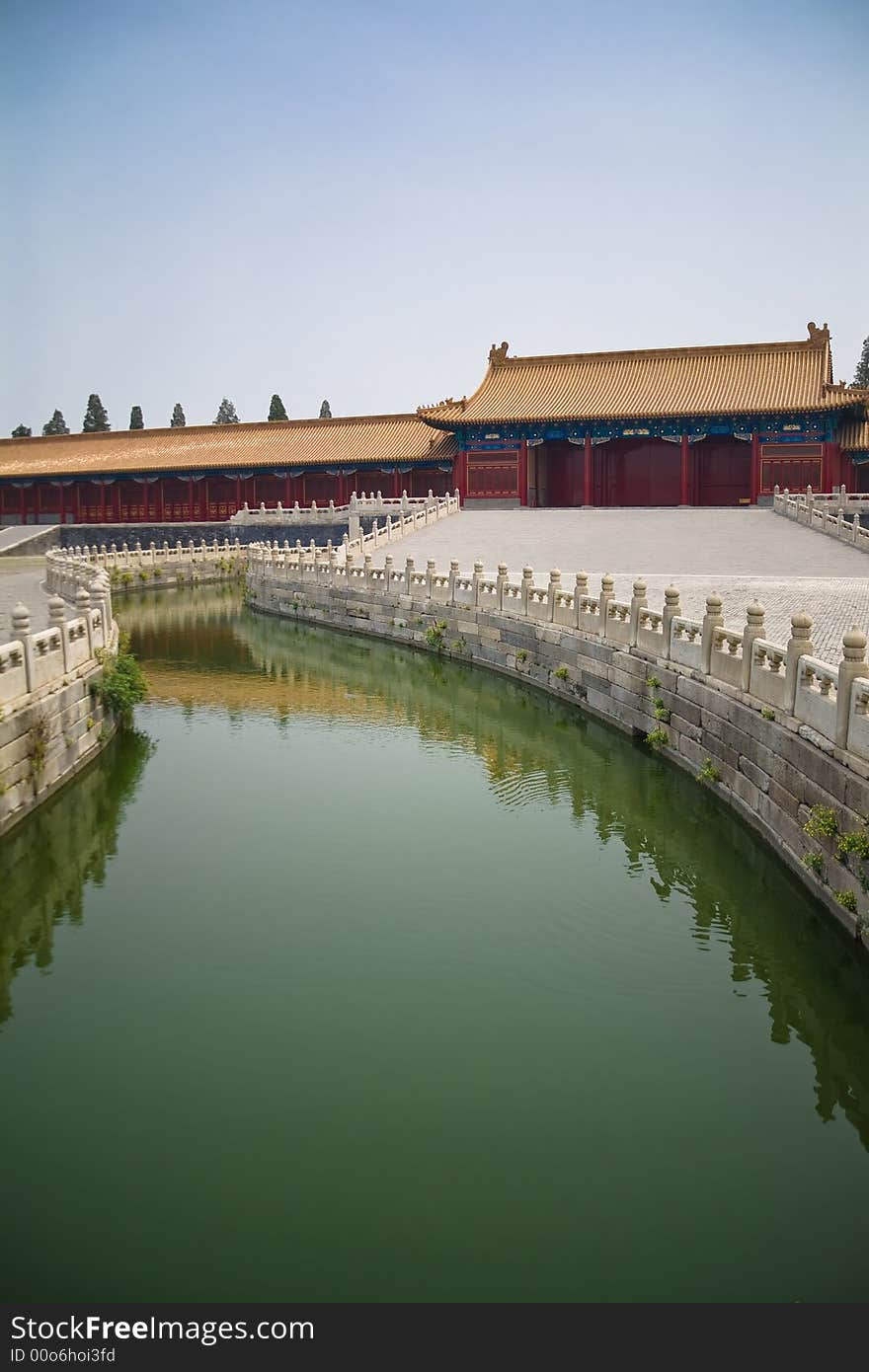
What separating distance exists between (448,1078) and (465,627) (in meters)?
18.0

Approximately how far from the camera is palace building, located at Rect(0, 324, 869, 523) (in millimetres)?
41062

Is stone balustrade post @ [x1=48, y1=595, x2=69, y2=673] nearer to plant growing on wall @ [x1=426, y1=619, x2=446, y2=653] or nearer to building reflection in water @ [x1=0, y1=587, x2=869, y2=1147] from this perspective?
building reflection in water @ [x1=0, y1=587, x2=869, y2=1147]

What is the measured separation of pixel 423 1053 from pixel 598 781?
25.3 ft

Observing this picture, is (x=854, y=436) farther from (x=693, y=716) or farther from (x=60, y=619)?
(x=60, y=619)

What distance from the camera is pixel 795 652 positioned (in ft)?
36.4

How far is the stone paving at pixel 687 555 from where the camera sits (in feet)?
69.8

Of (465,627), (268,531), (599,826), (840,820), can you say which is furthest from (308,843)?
(268,531)

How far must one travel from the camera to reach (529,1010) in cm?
845

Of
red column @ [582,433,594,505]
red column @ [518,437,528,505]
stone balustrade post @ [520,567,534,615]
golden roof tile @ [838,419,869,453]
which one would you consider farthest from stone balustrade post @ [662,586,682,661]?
red column @ [518,437,528,505]

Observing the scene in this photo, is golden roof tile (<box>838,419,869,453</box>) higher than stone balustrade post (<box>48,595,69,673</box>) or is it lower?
higher

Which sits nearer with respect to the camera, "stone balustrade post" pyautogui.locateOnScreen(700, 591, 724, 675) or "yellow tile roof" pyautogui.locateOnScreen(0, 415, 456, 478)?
"stone balustrade post" pyautogui.locateOnScreen(700, 591, 724, 675)

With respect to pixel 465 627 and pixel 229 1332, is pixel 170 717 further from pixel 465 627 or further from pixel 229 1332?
pixel 229 1332

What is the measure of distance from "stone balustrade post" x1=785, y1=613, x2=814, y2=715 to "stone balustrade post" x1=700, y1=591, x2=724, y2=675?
2748mm

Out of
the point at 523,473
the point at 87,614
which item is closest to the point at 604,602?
the point at 87,614
